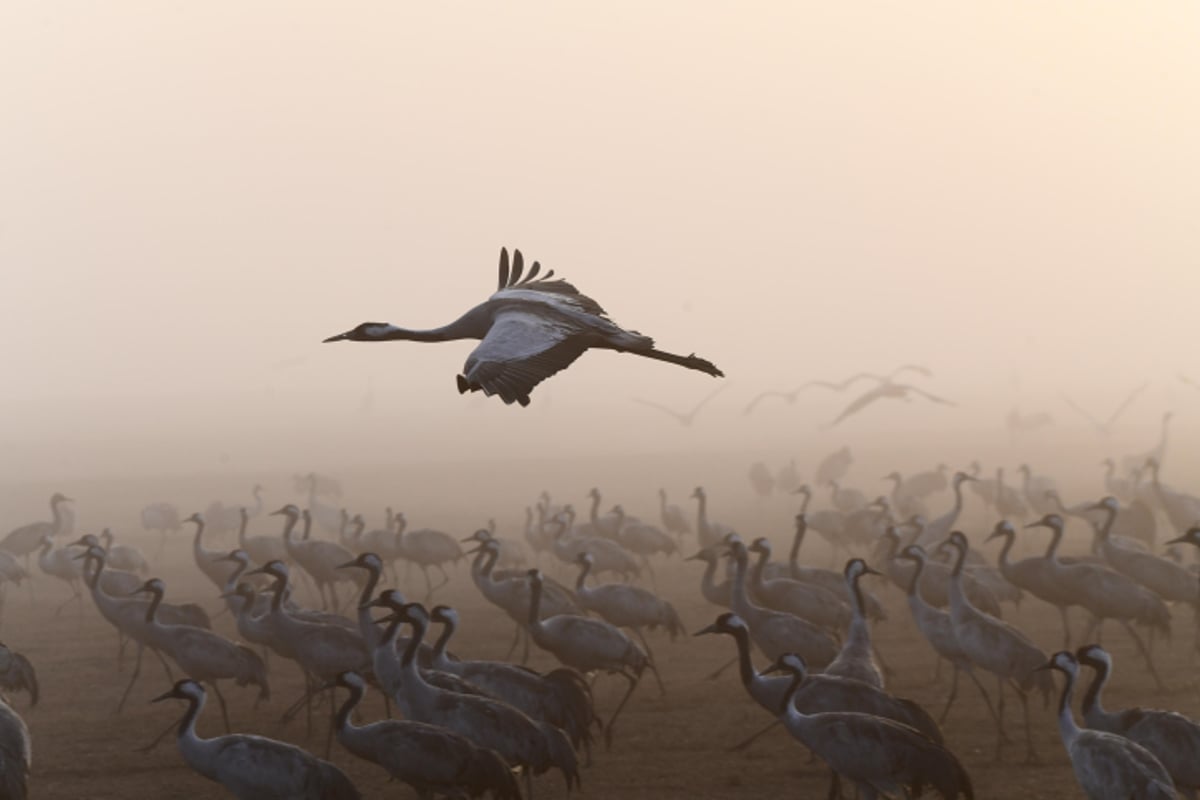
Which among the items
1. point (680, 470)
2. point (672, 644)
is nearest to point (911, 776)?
point (672, 644)

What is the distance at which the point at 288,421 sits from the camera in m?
127

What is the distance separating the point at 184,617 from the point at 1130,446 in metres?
67.0

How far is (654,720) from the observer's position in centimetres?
1387

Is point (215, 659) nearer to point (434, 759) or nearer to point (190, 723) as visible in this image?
point (190, 723)

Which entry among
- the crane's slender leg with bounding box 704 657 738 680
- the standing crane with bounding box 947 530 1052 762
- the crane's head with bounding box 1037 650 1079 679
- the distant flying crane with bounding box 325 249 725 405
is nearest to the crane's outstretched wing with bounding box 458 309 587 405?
the distant flying crane with bounding box 325 249 725 405

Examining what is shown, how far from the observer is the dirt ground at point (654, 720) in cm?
1169

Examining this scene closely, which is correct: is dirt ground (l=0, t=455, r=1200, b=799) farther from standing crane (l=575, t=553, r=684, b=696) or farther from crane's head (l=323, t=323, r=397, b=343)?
crane's head (l=323, t=323, r=397, b=343)

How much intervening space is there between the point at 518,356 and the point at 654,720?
7.38 m

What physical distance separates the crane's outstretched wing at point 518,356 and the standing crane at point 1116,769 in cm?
441

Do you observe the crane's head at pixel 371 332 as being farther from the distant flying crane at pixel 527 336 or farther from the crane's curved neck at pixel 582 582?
the crane's curved neck at pixel 582 582

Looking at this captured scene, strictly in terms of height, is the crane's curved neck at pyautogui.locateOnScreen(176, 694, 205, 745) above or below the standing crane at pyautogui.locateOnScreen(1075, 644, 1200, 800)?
below

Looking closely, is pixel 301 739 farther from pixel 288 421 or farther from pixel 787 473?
pixel 288 421

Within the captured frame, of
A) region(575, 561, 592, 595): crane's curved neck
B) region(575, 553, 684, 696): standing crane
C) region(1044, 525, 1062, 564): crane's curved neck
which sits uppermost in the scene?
region(1044, 525, 1062, 564): crane's curved neck

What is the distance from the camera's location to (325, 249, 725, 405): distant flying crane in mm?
7016
